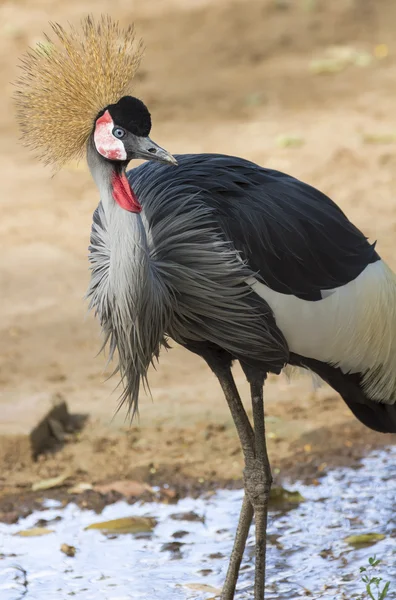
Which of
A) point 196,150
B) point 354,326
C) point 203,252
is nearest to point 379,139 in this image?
point 196,150

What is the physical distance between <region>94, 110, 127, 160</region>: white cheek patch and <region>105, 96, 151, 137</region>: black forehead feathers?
24 millimetres

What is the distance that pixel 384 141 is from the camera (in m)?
8.24

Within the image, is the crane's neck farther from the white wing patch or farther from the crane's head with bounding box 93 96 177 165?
the white wing patch

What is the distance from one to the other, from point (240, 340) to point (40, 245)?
3.98 metres

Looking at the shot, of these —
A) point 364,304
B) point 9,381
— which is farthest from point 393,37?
point 364,304

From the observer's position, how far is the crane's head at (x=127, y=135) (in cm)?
269

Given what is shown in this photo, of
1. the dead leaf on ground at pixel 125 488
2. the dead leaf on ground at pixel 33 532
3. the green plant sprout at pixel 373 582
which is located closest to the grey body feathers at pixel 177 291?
the green plant sprout at pixel 373 582

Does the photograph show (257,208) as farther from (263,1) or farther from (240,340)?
(263,1)

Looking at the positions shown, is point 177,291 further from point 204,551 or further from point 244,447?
point 204,551

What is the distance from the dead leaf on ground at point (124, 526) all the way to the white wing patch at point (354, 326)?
96 centimetres

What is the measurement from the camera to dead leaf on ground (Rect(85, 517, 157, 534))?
3721 millimetres

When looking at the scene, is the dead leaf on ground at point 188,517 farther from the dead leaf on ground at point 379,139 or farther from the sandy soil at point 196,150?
the dead leaf on ground at point 379,139

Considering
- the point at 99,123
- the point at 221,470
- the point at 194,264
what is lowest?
the point at 221,470

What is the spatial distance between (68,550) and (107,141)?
153 centimetres
